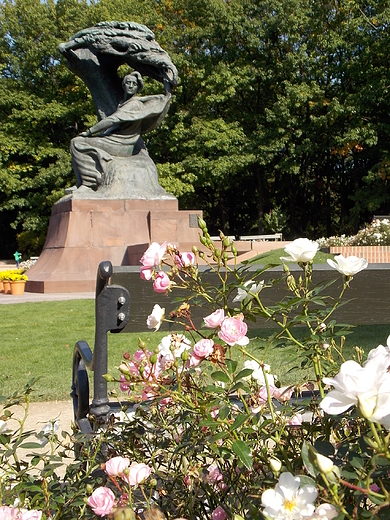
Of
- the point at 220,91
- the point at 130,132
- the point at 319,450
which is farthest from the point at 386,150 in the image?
the point at 319,450

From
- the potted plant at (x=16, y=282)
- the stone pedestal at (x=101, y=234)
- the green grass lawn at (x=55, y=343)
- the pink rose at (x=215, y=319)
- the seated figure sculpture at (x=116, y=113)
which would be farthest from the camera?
the seated figure sculpture at (x=116, y=113)

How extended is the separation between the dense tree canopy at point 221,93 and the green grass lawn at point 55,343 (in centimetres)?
1587

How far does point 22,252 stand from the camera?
27.7 metres

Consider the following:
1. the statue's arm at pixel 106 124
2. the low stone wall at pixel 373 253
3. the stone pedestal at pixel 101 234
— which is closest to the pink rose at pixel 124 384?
the low stone wall at pixel 373 253

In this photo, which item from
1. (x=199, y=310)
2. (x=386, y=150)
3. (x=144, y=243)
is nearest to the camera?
(x=199, y=310)

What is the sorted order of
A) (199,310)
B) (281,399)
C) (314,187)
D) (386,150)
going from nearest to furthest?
1. (281,399)
2. (199,310)
3. (386,150)
4. (314,187)

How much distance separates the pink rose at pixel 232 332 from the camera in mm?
1023

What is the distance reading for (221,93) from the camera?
2480 centimetres

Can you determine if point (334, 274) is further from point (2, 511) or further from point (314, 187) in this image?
point (314, 187)

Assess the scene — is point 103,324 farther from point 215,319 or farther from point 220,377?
point 220,377

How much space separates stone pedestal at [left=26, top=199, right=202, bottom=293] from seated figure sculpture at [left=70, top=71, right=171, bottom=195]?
995 millimetres

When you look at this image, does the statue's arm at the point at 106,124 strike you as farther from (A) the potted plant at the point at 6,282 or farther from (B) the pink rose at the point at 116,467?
(B) the pink rose at the point at 116,467

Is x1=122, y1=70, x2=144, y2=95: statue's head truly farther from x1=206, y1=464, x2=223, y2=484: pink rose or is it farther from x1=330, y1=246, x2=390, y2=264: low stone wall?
x1=206, y1=464, x2=223, y2=484: pink rose

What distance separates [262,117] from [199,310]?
2455 centimetres
